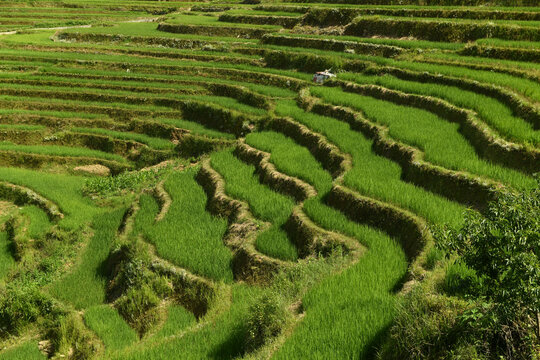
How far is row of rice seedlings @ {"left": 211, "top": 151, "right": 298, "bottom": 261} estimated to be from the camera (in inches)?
346

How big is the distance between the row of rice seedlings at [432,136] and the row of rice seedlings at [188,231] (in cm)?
420

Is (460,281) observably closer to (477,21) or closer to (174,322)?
(174,322)

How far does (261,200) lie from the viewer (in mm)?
10602

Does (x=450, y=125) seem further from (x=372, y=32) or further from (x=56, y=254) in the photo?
(x=372, y=32)

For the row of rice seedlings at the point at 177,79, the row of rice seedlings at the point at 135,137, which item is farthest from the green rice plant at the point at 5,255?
the row of rice seedlings at the point at 177,79

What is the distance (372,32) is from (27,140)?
1508 centimetres

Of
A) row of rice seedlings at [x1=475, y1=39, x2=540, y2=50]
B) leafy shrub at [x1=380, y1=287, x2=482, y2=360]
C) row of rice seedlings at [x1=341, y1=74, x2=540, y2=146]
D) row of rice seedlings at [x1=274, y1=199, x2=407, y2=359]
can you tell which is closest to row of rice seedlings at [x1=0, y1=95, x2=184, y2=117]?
row of rice seedlings at [x1=341, y1=74, x2=540, y2=146]

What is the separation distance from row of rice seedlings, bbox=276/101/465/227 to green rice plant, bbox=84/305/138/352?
447 centimetres

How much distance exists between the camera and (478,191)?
7906mm

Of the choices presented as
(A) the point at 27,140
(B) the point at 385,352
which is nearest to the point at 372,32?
(A) the point at 27,140

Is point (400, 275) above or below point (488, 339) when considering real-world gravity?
below

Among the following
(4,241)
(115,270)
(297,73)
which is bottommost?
(4,241)

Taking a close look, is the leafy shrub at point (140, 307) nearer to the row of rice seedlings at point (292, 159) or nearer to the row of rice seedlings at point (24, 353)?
the row of rice seedlings at point (24, 353)

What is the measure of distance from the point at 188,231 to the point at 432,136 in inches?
208
